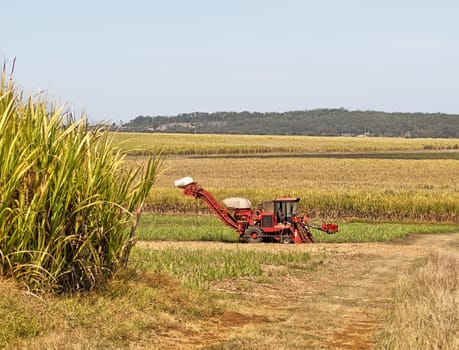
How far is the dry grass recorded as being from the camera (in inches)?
343

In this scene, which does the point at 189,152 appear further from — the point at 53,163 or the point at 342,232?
the point at 53,163

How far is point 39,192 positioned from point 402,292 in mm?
6593

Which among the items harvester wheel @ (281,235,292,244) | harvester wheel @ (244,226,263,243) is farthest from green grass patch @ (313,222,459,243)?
harvester wheel @ (244,226,263,243)

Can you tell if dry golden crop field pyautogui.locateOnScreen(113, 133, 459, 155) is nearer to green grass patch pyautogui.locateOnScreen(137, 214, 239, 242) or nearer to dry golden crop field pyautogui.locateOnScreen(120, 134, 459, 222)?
dry golden crop field pyautogui.locateOnScreen(120, 134, 459, 222)

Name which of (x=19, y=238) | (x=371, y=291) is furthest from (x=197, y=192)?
(x=19, y=238)

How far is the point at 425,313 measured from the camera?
10383 millimetres

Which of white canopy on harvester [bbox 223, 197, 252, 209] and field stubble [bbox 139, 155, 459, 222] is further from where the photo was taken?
field stubble [bbox 139, 155, 459, 222]

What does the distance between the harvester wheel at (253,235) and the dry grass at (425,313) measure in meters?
11.7

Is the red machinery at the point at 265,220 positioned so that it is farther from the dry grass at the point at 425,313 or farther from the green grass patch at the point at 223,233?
the dry grass at the point at 425,313

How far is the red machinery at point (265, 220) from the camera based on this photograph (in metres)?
27.0

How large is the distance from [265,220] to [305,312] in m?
15.8

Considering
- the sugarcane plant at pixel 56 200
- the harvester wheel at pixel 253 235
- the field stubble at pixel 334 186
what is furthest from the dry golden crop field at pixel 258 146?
the sugarcane plant at pixel 56 200

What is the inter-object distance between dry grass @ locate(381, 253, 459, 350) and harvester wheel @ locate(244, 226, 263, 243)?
460 inches

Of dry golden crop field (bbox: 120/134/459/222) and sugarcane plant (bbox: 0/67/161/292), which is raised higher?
sugarcane plant (bbox: 0/67/161/292)
